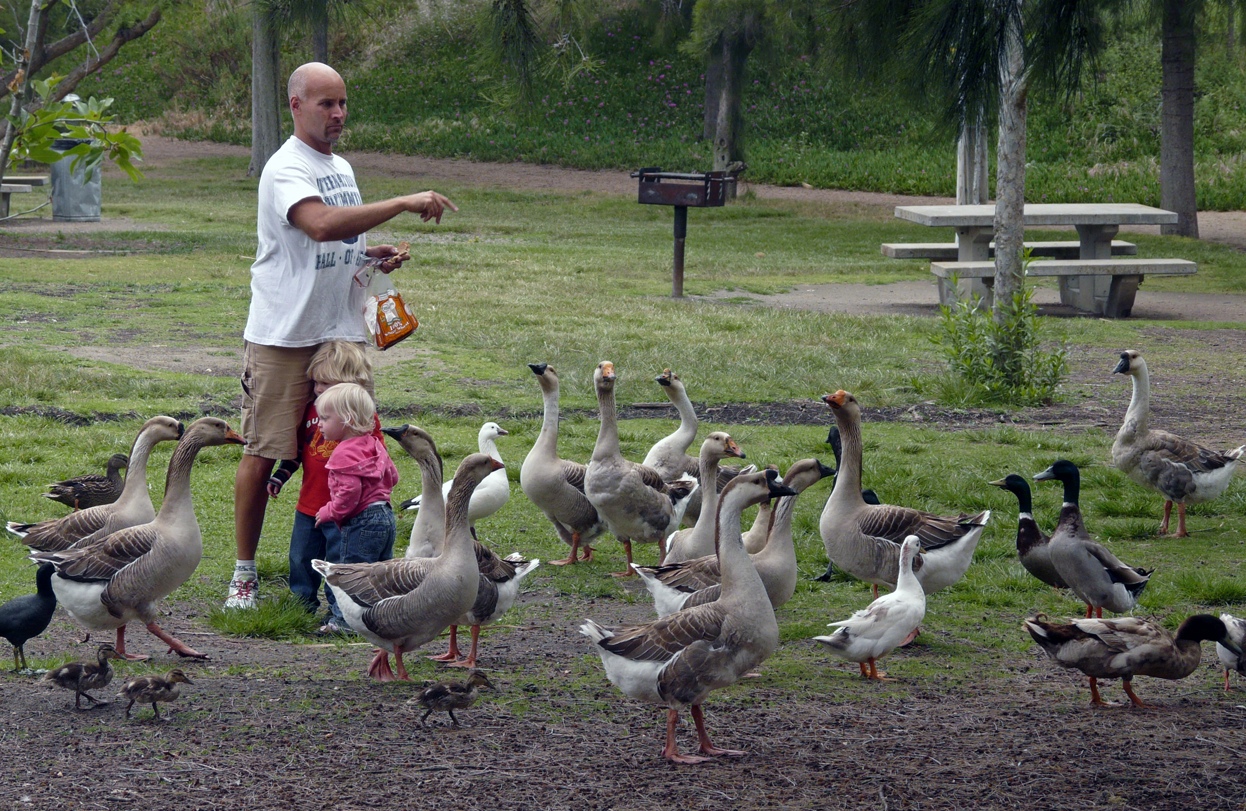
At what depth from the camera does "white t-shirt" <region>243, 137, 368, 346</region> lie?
221 inches

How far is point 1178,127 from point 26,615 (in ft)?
77.8

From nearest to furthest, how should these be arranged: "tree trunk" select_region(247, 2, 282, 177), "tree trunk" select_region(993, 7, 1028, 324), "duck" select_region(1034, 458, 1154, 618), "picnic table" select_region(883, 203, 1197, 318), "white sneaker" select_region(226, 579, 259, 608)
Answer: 1. "white sneaker" select_region(226, 579, 259, 608)
2. "duck" select_region(1034, 458, 1154, 618)
3. "tree trunk" select_region(993, 7, 1028, 324)
4. "picnic table" select_region(883, 203, 1197, 318)
5. "tree trunk" select_region(247, 2, 282, 177)

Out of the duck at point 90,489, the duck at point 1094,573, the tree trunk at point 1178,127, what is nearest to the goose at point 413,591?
the duck at point 90,489

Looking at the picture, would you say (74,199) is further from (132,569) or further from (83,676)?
(83,676)

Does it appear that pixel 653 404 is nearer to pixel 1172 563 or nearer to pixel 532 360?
pixel 532 360

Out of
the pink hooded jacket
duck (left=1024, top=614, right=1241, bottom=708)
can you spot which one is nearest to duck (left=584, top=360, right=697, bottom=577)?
the pink hooded jacket

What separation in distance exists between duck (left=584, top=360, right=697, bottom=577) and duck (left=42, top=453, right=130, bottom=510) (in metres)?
2.68

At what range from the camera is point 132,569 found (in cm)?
527

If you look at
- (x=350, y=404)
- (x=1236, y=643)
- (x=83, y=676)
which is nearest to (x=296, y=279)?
(x=350, y=404)

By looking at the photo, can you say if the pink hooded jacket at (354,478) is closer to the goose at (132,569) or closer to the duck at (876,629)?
the goose at (132,569)

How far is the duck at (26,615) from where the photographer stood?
5.03 metres

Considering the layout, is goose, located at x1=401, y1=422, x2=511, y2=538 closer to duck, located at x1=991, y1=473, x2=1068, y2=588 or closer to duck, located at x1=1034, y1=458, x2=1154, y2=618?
duck, located at x1=991, y1=473, x2=1068, y2=588

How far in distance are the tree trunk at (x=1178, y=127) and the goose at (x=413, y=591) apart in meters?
21.7

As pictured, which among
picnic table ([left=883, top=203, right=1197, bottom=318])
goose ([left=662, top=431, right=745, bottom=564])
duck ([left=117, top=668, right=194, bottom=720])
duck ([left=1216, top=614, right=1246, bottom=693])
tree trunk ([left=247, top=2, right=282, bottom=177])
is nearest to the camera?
duck ([left=117, top=668, right=194, bottom=720])
